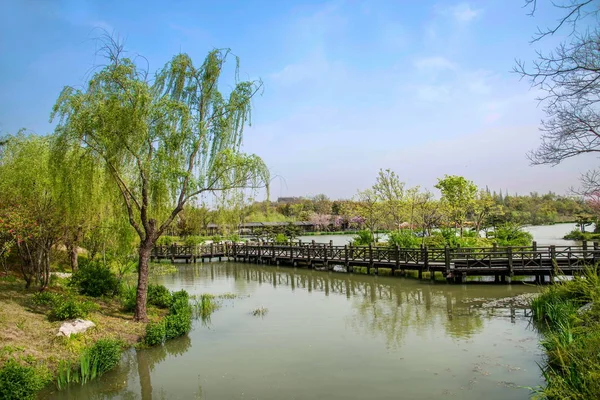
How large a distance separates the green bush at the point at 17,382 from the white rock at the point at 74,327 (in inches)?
83.1

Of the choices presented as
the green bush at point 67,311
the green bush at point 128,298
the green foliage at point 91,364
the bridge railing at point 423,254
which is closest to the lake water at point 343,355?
the green foliage at point 91,364

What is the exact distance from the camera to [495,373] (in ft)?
26.2

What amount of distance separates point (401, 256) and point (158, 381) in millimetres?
15409

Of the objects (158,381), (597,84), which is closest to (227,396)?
(158,381)

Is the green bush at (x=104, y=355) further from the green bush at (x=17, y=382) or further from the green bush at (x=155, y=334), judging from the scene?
the green bush at (x=155, y=334)

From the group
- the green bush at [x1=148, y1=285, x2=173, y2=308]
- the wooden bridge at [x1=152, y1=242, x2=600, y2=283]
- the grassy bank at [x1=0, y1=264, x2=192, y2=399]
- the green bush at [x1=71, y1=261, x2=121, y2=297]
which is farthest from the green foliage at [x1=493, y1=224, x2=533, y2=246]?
the green bush at [x1=71, y1=261, x2=121, y2=297]

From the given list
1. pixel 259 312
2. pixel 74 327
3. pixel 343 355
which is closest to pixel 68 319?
pixel 74 327

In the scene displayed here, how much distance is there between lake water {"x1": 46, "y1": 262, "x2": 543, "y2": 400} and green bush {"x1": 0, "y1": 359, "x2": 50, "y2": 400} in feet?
2.41

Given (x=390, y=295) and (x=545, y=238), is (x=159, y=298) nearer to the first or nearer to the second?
(x=390, y=295)

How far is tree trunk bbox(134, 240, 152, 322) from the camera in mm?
11180

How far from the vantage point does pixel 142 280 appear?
37.1 feet

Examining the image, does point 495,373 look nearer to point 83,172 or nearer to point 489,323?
point 489,323

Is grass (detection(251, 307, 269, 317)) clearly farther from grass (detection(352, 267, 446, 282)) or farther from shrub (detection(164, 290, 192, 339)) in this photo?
grass (detection(352, 267, 446, 282))

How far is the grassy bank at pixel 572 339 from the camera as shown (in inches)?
217
